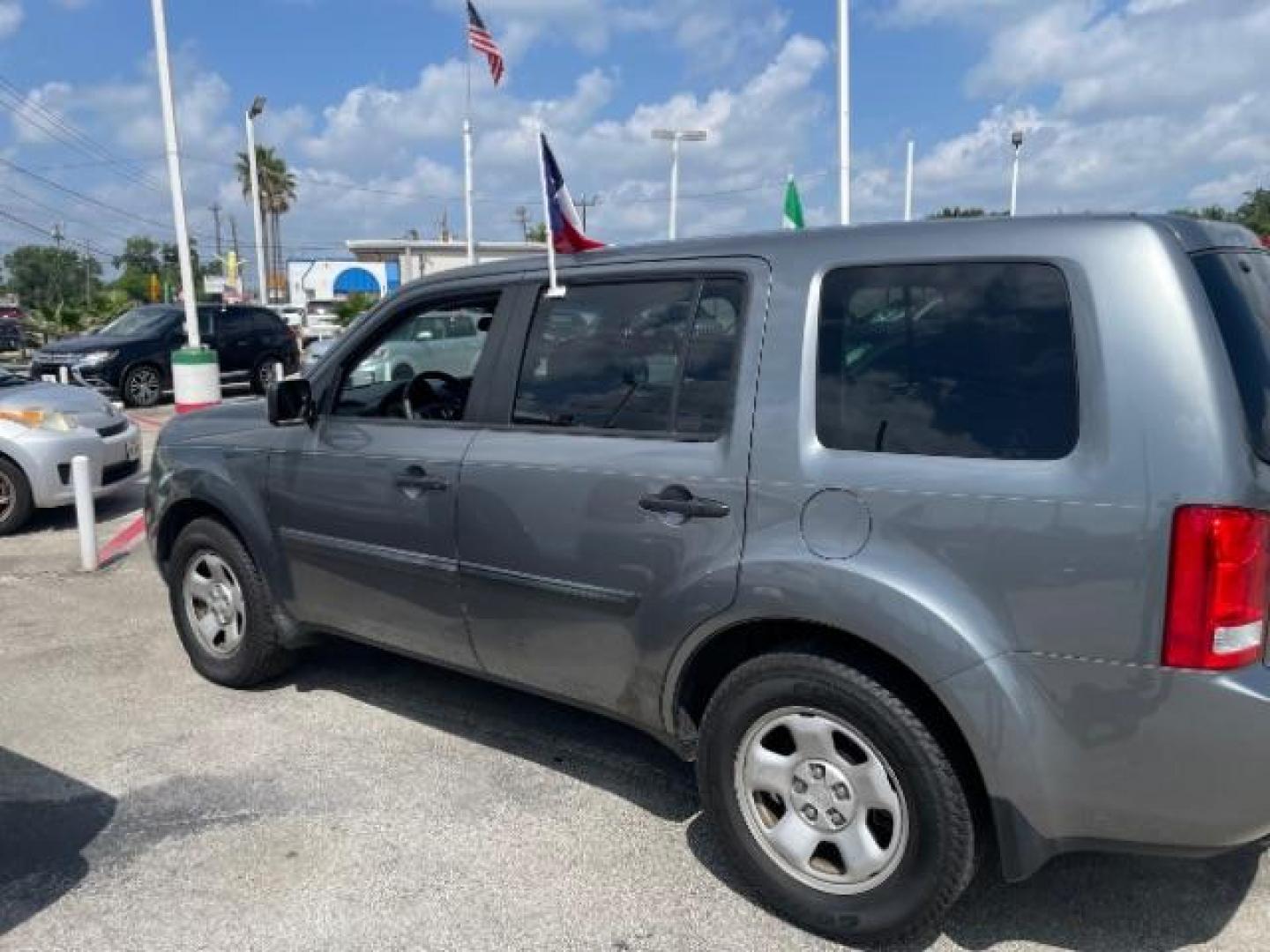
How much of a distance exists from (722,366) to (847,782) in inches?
46.6

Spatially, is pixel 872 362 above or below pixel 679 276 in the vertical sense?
below

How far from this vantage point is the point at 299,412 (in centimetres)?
409

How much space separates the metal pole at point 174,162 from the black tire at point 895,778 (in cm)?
1114

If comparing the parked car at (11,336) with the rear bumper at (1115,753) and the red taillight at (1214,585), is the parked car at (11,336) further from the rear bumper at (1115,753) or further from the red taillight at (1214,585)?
the red taillight at (1214,585)

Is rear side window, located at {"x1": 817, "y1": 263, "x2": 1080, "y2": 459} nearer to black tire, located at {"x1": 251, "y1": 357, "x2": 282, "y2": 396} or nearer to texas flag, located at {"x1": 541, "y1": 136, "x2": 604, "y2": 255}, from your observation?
texas flag, located at {"x1": 541, "y1": 136, "x2": 604, "y2": 255}

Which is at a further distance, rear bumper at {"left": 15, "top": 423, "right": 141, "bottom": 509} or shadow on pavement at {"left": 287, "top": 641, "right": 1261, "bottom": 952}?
rear bumper at {"left": 15, "top": 423, "right": 141, "bottom": 509}

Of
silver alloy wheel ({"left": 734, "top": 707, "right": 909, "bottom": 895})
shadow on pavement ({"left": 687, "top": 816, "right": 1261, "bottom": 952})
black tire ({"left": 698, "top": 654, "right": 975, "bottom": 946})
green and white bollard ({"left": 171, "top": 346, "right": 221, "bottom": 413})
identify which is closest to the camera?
black tire ({"left": 698, "top": 654, "right": 975, "bottom": 946})

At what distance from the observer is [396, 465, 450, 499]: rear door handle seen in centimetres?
356

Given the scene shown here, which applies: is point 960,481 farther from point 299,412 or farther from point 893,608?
point 299,412

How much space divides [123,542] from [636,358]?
19.0 feet

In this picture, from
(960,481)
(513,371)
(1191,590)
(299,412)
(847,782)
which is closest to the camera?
(1191,590)

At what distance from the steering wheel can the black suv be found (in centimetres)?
1401

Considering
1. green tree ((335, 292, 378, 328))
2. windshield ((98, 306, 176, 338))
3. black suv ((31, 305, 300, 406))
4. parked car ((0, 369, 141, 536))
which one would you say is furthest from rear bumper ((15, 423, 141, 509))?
green tree ((335, 292, 378, 328))

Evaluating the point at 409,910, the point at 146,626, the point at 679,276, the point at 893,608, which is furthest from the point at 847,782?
the point at 146,626
